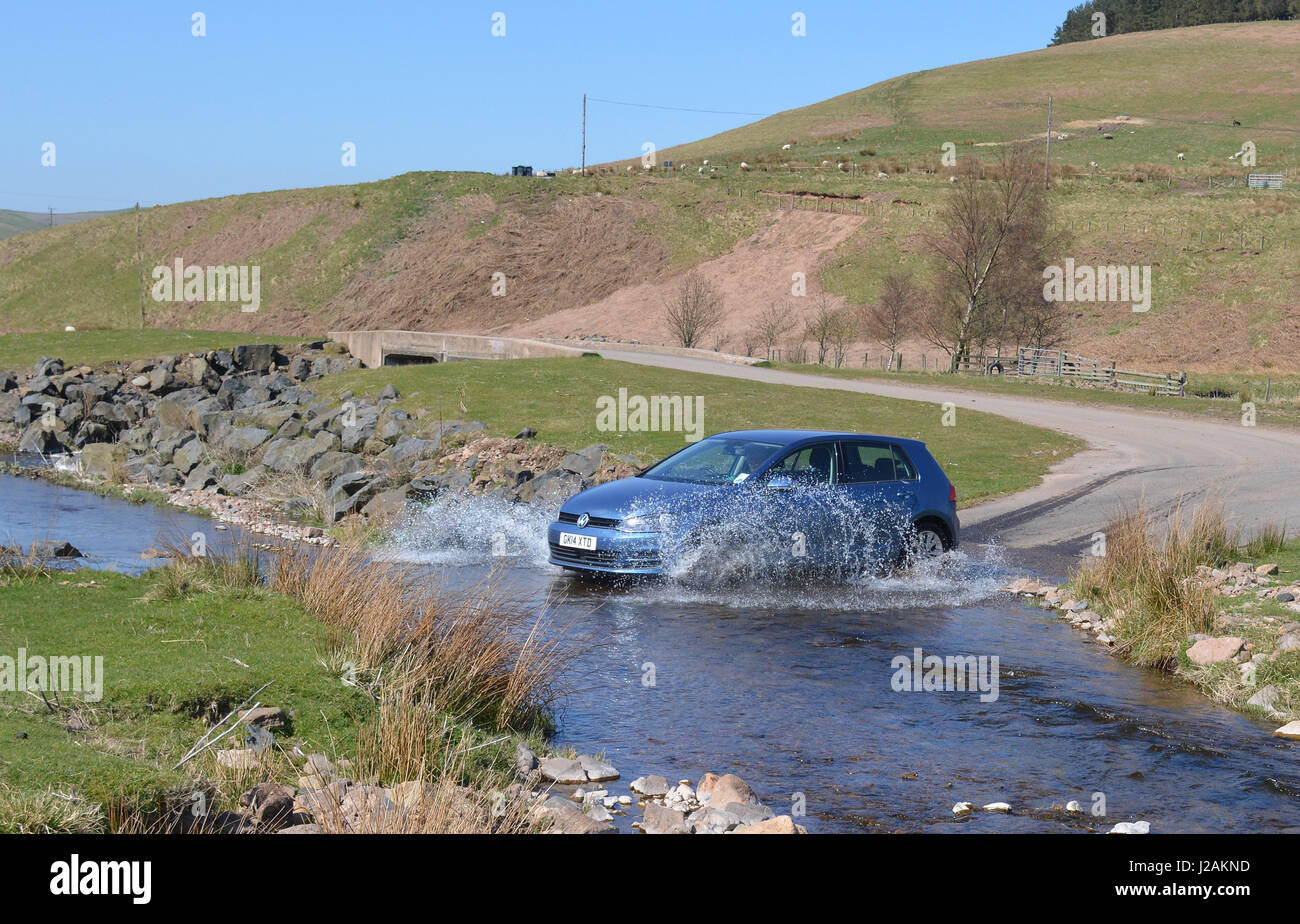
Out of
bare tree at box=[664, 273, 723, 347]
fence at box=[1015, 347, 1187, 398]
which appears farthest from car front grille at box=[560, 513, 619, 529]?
bare tree at box=[664, 273, 723, 347]

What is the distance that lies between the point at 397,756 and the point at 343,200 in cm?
9602

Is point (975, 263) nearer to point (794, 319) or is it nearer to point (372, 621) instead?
point (794, 319)

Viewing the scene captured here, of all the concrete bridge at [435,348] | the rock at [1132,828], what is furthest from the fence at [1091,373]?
the rock at [1132,828]

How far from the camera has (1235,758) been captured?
8195 mm

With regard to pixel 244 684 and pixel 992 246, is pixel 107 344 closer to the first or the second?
pixel 992 246

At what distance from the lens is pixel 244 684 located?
8.00 m

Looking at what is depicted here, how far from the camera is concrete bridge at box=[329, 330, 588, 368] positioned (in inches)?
1672

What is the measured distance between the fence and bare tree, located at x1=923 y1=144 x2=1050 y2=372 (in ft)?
6.83

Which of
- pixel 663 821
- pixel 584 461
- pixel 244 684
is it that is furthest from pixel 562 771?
pixel 584 461

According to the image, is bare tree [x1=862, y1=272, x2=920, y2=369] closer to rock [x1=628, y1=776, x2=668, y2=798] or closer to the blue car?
the blue car

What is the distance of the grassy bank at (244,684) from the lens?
608cm

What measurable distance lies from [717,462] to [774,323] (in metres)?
54.0

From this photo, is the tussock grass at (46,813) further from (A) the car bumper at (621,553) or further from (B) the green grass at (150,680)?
(A) the car bumper at (621,553)

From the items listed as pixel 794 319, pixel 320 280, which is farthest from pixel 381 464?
pixel 320 280
